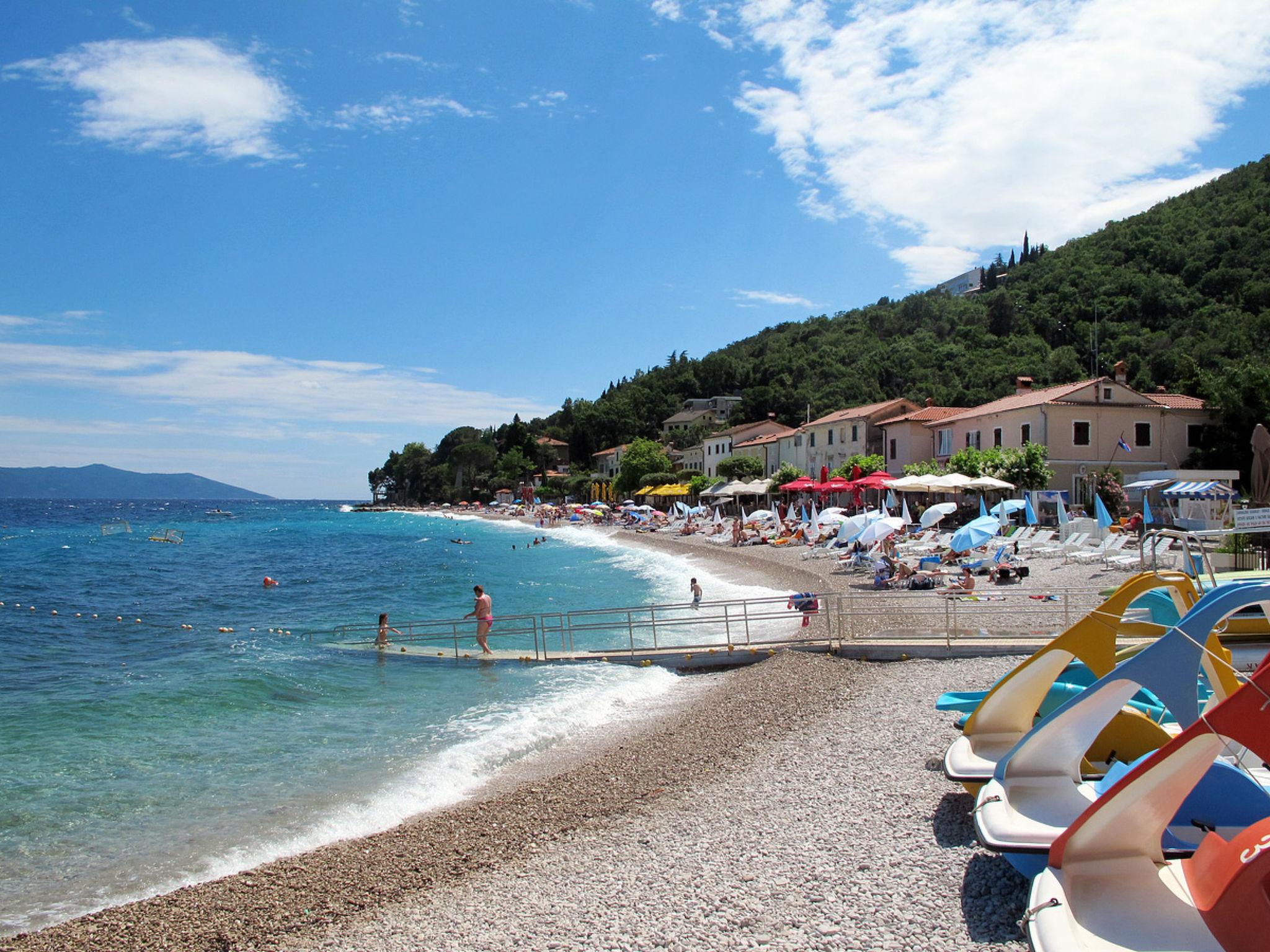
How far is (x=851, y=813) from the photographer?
7.20m

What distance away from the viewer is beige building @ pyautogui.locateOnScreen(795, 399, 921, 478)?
51.2 meters

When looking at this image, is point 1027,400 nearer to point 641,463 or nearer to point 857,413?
point 857,413

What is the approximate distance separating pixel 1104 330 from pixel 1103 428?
27.3 m

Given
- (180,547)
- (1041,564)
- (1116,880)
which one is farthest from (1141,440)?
(180,547)

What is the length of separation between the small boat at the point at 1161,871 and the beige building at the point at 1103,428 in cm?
3680

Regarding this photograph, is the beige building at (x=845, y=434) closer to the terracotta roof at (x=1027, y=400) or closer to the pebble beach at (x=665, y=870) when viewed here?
the terracotta roof at (x=1027, y=400)

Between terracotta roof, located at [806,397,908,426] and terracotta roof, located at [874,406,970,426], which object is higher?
terracotta roof, located at [806,397,908,426]

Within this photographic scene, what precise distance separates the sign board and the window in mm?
37278

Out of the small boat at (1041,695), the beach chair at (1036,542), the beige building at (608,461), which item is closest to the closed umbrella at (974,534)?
the beach chair at (1036,542)

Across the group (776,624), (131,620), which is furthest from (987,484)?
(131,620)

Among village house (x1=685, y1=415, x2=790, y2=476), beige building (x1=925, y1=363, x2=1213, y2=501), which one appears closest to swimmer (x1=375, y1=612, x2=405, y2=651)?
beige building (x1=925, y1=363, x2=1213, y2=501)

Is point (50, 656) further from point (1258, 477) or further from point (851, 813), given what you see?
point (1258, 477)

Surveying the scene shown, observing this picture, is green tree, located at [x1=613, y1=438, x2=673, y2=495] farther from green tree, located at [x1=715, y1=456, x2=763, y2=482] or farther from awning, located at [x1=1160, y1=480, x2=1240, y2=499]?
awning, located at [x1=1160, y1=480, x2=1240, y2=499]

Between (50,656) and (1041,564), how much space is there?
85.0ft
